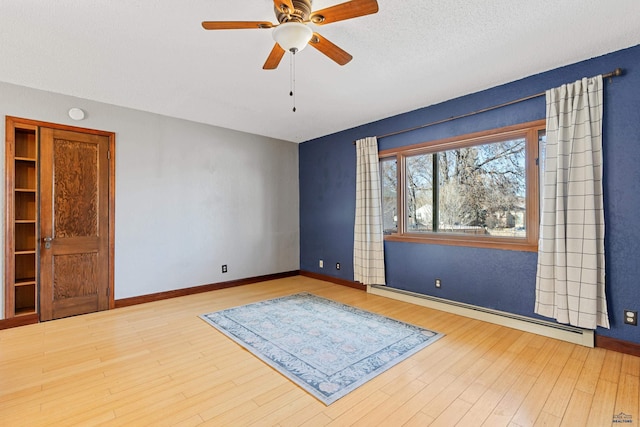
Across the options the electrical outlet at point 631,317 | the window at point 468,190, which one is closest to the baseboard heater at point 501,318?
the electrical outlet at point 631,317

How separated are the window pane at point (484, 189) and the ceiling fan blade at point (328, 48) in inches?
86.9

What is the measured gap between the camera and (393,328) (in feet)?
10.1

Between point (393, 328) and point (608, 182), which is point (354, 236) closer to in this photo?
point (393, 328)

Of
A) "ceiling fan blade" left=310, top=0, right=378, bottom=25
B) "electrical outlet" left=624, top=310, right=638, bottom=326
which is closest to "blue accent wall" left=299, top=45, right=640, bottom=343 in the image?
"electrical outlet" left=624, top=310, right=638, bottom=326

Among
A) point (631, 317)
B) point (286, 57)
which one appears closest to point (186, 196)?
point (286, 57)

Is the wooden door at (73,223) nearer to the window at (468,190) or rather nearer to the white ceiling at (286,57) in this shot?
the white ceiling at (286,57)

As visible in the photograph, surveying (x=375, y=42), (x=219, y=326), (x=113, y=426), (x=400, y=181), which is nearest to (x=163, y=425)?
(x=113, y=426)

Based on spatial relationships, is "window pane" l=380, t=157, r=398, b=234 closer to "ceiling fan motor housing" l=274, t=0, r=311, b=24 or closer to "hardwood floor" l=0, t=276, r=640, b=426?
"hardwood floor" l=0, t=276, r=640, b=426

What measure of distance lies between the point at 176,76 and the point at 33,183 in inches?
89.0

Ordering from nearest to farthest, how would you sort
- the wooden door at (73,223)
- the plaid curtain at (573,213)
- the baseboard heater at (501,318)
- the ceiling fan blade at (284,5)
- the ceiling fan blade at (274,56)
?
1. the ceiling fan blade at (284,5)
2. the ceiling fan blade at (274,56)
3. the plaid curtain at (573,213)
4. the baseboard heater at (501,318)
5. the wooden door at (73,223)

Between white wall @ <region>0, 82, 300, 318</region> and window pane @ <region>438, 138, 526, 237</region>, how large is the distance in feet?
9.69

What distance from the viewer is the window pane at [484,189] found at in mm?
3201

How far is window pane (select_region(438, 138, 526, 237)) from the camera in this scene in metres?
3.20

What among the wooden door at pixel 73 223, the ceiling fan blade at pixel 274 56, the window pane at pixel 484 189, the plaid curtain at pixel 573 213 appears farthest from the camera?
the wooden door at pixel 73 223
